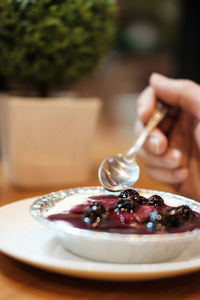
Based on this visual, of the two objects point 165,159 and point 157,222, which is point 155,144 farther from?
point 157,222

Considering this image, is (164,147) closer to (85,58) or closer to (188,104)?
(188,104)

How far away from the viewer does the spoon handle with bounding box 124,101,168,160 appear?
33.6 inches

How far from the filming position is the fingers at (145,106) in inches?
35.6

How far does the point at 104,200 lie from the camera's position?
1.89 ft

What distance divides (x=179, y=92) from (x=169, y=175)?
18 centimetres

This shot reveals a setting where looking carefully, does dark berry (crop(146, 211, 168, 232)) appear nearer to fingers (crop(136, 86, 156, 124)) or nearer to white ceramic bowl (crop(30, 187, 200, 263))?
white ceramic bowl (crop(30, 187, 200, 263))

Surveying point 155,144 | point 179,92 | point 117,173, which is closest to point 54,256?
point 117,173

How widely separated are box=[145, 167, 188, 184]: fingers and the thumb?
4.9 inches

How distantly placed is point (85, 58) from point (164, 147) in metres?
0.34

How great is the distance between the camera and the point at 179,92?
36.1 inches

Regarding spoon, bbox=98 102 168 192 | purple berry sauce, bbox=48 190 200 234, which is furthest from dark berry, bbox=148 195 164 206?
spoon, bbox=98 102 168 192

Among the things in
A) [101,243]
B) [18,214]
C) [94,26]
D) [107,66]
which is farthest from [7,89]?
[107,66]

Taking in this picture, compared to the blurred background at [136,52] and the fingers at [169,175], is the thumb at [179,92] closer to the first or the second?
the fingers at [169,175]

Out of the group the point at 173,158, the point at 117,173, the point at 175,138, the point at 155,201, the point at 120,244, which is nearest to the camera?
the point at 120,244
